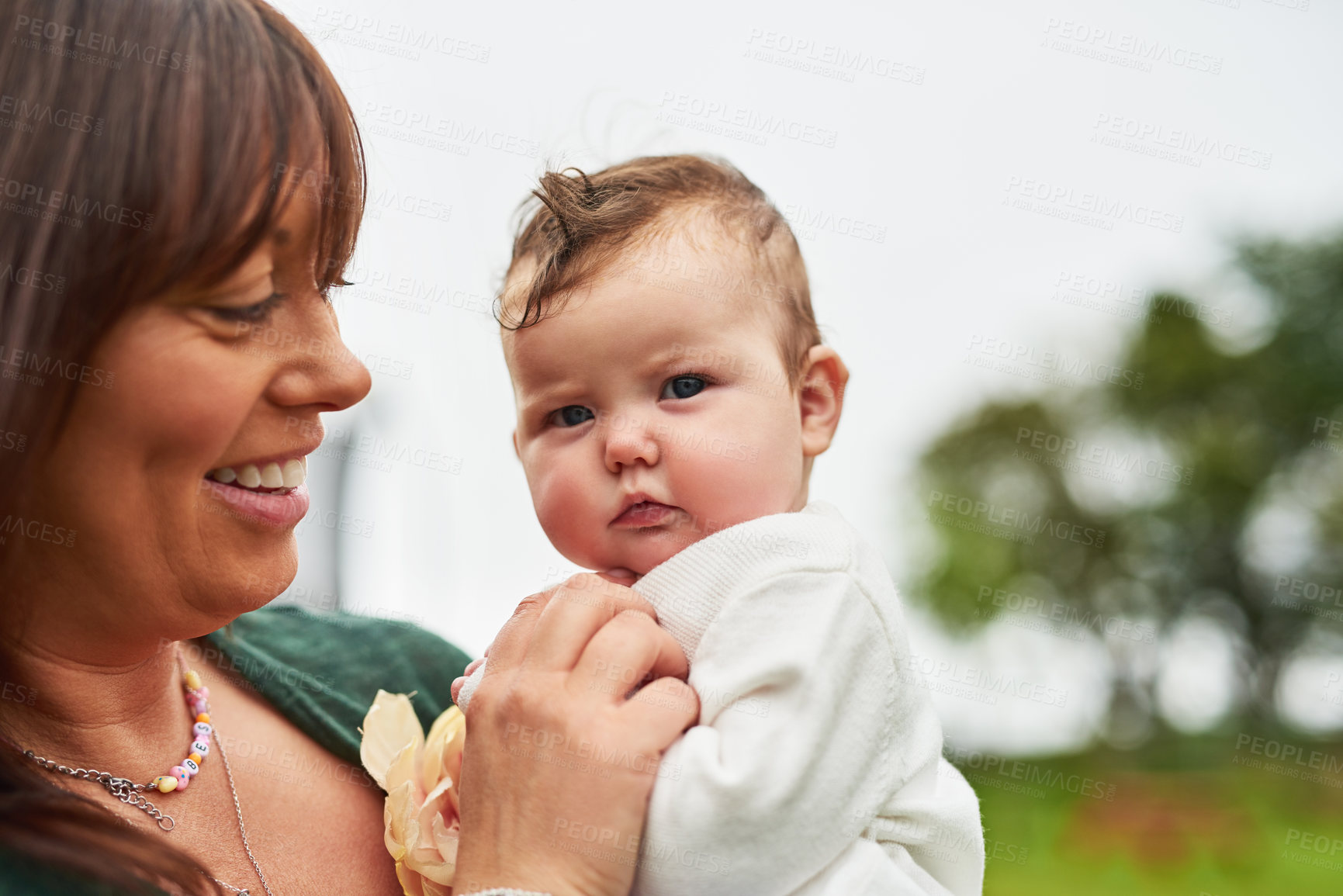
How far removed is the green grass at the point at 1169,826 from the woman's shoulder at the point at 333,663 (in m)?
6.23

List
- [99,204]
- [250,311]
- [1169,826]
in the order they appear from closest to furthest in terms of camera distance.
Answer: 1. [99,204]
2. [250,311]
3. [1169,826]

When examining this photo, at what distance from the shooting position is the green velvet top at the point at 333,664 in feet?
5.41

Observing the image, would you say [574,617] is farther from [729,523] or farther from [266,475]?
[266,475]

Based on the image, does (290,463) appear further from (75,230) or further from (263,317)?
(75,230)

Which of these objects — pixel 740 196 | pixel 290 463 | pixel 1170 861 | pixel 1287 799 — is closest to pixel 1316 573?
pixel 1287 799

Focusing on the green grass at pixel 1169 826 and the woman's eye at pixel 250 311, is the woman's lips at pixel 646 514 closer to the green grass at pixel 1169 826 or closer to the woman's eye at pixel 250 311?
the woman's eye at pixel 250 311

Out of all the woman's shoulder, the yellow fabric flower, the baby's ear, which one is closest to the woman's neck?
the woman's shoulder

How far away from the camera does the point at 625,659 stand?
119 centimetres

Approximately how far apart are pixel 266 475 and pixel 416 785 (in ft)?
1.79

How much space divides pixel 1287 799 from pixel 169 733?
30.9 ft

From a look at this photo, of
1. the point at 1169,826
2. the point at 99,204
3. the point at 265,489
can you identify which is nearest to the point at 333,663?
the point at 265,489

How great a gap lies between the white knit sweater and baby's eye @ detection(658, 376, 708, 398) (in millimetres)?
250

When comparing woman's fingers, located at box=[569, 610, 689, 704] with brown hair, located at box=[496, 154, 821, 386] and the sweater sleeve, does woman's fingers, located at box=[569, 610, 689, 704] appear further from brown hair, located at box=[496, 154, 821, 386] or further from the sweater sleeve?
brown hair, located at box=[496, 154, 821, 386]

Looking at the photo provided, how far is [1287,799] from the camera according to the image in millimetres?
8047
